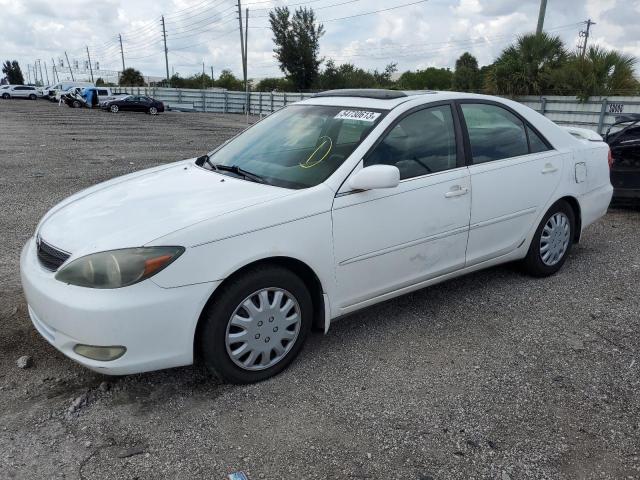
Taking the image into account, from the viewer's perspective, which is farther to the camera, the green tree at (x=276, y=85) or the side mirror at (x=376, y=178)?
the green tree at (x=276, y=85)

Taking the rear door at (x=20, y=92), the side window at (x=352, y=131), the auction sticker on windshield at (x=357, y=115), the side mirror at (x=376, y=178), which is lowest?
the rear door at (x=20, y=92)

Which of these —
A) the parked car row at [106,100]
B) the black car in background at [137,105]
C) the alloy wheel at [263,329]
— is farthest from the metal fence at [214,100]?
the alloy wheel at [263,329]

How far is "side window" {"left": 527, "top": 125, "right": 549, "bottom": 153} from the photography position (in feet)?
13.9

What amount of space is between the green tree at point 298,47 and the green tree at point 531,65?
34.4 metres

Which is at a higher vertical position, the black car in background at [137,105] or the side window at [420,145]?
the side window at [420,145]

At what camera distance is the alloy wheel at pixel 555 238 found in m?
4.42

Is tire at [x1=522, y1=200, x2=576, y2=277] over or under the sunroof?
under

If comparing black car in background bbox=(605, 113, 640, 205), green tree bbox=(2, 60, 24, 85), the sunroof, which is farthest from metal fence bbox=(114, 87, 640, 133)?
green tree bbox=(2, 60, 24, 85)

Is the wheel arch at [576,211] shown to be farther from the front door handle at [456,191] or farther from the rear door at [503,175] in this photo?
the front door handle at [456,191]

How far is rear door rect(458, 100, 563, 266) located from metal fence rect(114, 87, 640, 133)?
5052mm

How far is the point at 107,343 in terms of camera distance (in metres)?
2.53

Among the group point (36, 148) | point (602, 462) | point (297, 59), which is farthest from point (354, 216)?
point (297, 59)

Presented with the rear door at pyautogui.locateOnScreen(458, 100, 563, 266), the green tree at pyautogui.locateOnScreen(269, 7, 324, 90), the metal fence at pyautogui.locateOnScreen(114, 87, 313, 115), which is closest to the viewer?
the rear door at pyautogui.locateOnScreen(458, 100, 563, 266)

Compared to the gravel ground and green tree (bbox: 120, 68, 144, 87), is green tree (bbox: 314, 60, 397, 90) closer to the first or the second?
green tree (bbox: 120, 68, 144, 87)
